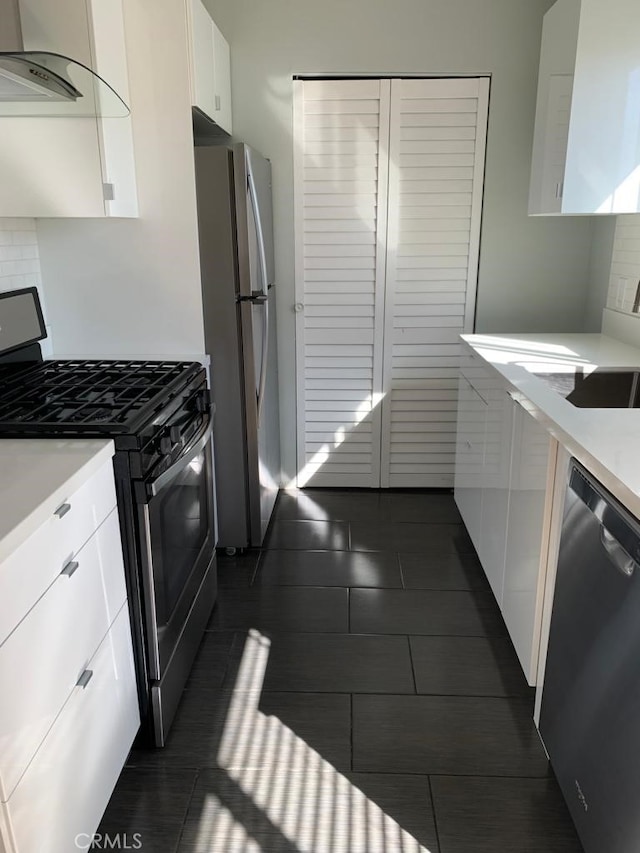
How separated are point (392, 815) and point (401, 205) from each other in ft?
8.85

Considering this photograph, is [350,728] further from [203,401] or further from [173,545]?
[203,401]

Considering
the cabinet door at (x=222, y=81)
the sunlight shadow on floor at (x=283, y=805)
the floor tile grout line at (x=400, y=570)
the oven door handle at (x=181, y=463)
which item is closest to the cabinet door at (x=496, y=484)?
the floor tile grout line at (x=400, y=570)

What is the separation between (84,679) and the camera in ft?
4.91

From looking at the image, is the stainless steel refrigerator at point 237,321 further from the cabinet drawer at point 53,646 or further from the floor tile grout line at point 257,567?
the cabinet drawer at point 53,646

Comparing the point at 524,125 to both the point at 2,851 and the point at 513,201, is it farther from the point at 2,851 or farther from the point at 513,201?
the point at 2,851

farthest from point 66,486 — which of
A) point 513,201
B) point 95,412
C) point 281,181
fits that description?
point 513,201

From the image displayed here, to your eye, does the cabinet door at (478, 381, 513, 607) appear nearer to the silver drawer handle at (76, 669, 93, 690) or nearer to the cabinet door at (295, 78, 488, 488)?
the cabinet door at (295, 78, 488, 488)

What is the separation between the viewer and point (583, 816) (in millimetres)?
1493

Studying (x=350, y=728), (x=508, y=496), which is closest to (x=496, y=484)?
(x=508, y=496)

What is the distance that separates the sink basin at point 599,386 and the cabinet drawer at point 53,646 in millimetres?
1504

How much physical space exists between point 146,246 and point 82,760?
1862 millimetres

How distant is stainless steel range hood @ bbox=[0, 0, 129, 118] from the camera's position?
5.16 ft

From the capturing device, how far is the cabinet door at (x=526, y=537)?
1.92m

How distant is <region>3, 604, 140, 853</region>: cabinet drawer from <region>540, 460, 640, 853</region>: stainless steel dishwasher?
1.12 metres
